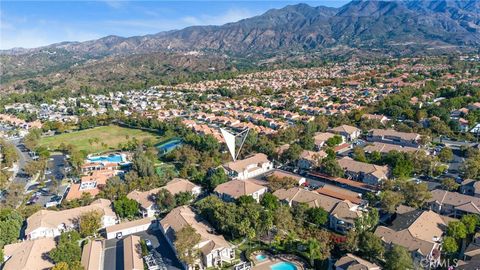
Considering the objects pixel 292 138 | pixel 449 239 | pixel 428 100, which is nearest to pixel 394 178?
pixel 449 239

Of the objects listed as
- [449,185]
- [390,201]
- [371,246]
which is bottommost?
[449,185]

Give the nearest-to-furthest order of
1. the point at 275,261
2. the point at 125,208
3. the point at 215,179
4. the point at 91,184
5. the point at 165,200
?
the point at 275,261 < the point at 125,208 < the point at 165,200 < the point at 215,179 < the point at 91,184

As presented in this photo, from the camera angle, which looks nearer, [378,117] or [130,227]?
[130,227]

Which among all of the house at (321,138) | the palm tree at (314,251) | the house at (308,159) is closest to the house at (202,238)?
the palm tree at (314,251)

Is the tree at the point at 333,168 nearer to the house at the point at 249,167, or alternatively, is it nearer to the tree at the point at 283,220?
the house at the point at 249,167

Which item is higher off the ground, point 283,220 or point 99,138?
point 283,220

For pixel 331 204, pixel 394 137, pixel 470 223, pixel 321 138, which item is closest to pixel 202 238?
pixel 331 204

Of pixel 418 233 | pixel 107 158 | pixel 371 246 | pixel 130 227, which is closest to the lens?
pixel 371 246

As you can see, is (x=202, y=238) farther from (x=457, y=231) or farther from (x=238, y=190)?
(x=457, y=231)
